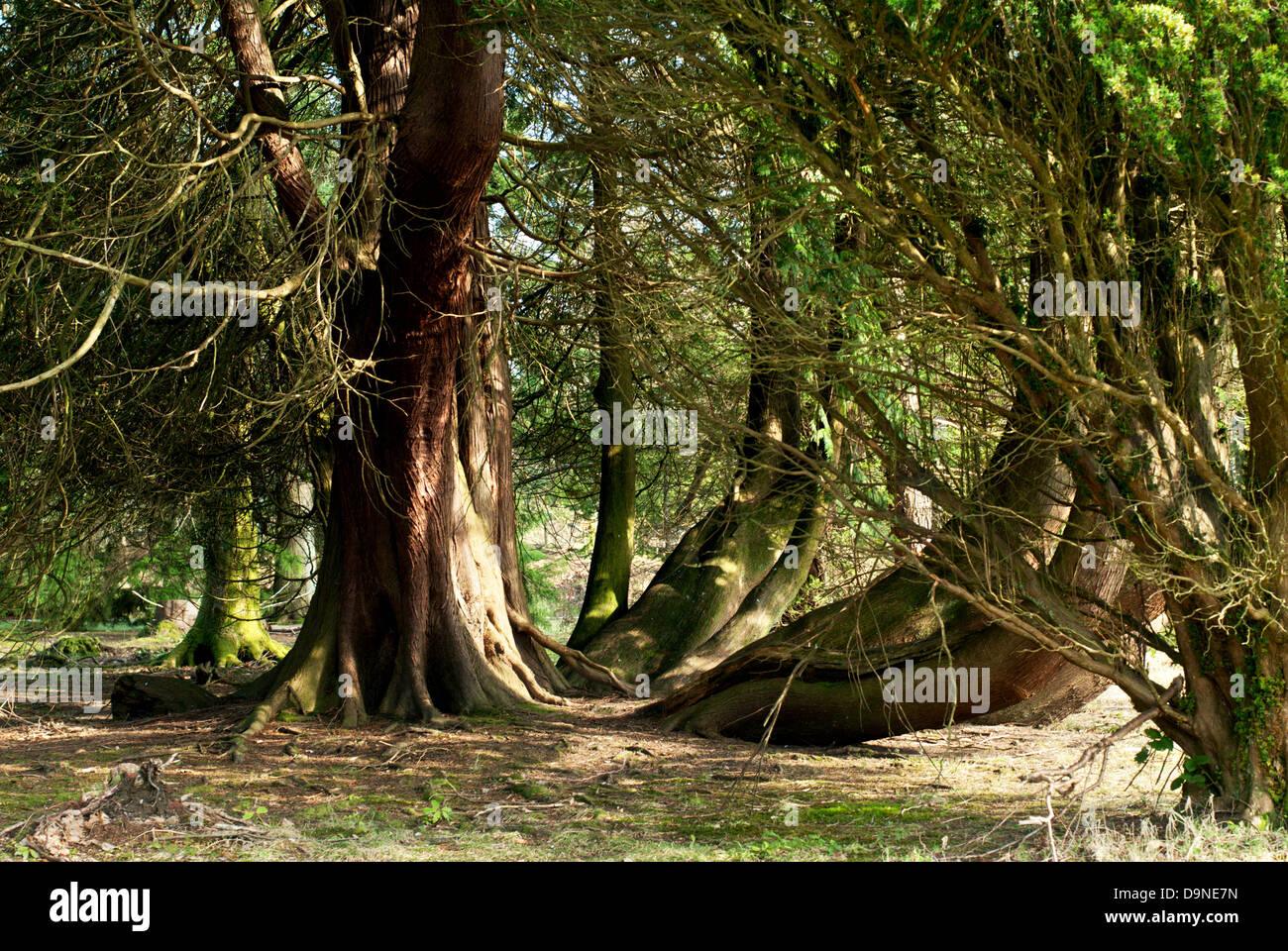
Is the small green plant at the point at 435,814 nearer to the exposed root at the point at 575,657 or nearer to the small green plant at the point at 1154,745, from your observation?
the small green plant at the point at 1154,745

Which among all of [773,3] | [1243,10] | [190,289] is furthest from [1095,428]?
[190,289]

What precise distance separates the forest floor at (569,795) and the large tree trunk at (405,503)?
555 millimetres

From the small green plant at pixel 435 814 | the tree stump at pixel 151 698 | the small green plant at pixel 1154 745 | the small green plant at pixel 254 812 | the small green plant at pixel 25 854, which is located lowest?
the small green plant at pixel 435 814

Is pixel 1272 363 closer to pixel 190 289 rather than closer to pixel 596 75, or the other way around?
pixel 596 75

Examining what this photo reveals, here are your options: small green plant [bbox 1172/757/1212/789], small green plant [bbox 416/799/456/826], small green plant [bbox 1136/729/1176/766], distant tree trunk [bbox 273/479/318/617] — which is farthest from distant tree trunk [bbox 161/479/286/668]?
small green plant [bbox 1172/757/1212/789]

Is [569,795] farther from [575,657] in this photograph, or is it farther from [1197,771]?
[575,657]

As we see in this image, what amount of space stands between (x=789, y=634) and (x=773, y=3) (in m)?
4.59

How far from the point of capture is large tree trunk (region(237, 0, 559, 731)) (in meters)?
8.96

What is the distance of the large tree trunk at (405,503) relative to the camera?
8961 mm

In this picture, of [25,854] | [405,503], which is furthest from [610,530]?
[25,854]

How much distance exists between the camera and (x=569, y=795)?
681cm

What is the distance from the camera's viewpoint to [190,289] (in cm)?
633

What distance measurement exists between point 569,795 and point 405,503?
3.39 metres

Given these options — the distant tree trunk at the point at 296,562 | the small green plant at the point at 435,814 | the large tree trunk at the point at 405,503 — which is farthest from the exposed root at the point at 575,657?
the small green plant at the point at 435,814
